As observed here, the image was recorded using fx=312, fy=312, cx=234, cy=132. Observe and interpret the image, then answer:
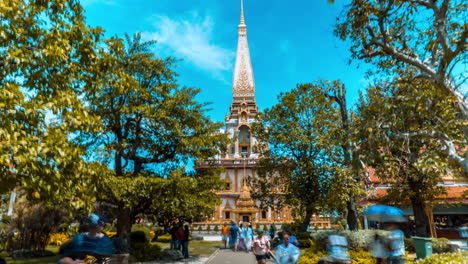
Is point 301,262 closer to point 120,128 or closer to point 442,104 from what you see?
point 442,104

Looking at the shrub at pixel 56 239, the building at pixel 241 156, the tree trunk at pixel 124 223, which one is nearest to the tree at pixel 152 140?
the tree trunk at pixel 124 223

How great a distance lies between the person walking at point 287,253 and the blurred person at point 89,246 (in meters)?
4.12

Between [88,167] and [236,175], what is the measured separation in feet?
137

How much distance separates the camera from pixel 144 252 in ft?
50.3

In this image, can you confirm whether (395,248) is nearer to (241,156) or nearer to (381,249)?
(381,249)

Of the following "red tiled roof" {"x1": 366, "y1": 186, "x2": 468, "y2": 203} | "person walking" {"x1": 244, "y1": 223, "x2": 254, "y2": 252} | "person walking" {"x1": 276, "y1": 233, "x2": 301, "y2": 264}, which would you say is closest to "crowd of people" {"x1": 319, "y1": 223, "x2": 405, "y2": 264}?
"person walking" {"x1": 276, "y1": 233, "x2": 301, "y2": 264}

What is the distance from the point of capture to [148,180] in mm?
13141

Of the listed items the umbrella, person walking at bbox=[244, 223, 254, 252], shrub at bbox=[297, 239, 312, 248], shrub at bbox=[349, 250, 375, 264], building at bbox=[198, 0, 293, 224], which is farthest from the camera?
building at bbox=[198, 0, 293, 224]

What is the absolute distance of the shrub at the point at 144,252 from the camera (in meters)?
14.8

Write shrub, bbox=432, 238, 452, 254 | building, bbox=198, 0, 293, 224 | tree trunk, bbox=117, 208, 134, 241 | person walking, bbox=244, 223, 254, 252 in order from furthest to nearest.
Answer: building, bbox=198, 0, 293, 224 → person walking, bbox=244, 223, 254, 252 → shrub, bbox=432, 238, 452, 254 → tree trunk, bbox=117, 208, 134, 241

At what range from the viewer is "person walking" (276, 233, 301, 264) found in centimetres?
716

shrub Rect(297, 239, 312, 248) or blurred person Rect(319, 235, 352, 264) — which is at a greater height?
blurred person Rect(319, 235, 352, 264)

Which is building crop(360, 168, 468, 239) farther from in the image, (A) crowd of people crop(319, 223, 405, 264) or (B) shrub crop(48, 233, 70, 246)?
(B) shrub crop(48, 233, 70, 246)

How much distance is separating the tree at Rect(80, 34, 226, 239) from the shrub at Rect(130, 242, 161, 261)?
1028 millimetres
